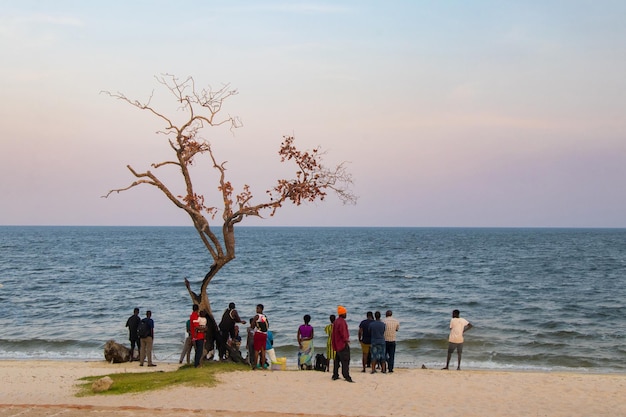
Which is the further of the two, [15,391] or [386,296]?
[386,296]

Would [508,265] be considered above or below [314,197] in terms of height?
below

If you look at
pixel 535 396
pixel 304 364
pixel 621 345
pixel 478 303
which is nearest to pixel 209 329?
pixel 304 364

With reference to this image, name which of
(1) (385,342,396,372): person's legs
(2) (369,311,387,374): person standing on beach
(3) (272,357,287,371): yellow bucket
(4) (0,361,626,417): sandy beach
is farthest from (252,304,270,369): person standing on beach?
(1) (385,342,396,372): person's legs

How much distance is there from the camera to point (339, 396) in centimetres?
1548

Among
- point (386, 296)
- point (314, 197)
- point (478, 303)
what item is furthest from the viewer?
point (386, 296)

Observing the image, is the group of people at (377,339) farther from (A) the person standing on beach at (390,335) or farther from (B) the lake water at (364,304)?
(B) the lake water at (364,304)

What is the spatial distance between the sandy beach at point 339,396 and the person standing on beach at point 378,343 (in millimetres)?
492

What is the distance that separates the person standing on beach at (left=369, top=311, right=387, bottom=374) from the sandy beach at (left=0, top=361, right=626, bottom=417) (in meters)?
0.49

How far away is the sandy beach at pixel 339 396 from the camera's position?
46.1 feet

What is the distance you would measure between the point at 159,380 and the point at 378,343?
6059mm

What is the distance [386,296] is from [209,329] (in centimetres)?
2734

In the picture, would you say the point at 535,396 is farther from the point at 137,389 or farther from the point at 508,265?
the point at 508,265

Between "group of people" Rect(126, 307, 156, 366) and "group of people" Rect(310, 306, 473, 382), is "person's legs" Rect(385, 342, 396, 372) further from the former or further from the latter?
"group of people" Rect(126, 307, 156, 366)

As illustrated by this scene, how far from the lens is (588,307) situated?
1556 inches
